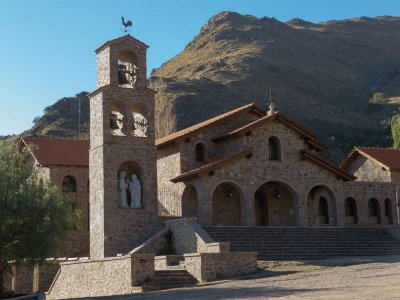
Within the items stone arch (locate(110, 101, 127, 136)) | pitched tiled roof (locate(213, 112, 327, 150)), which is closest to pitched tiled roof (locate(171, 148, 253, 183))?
pitched tiled roof (locate(213, 112, 327, 150))

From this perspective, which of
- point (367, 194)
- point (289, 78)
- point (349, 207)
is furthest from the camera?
point (289, 78)

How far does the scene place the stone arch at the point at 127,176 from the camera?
30172mm

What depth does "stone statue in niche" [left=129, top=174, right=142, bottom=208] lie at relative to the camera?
30375 millimetres

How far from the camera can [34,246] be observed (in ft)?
78.8

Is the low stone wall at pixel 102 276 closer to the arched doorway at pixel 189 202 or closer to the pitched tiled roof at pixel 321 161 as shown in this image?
the arched doorway at pixel 189 202

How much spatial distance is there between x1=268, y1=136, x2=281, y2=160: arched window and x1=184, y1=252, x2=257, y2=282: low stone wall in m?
11.4

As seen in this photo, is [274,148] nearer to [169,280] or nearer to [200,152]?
[200,152]

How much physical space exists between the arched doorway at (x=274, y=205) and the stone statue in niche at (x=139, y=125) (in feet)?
26.2

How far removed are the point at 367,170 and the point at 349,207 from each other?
226 inches

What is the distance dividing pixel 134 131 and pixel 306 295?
676 inches

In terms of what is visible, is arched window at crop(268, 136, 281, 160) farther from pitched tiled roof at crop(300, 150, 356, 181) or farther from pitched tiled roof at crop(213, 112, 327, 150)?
pitched tiled roof at crop(300, 150, 356, 181)

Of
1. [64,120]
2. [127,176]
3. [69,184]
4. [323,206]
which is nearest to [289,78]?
[64,120]

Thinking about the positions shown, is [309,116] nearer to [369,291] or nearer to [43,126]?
[43,126]

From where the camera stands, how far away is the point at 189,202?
34.6 m
